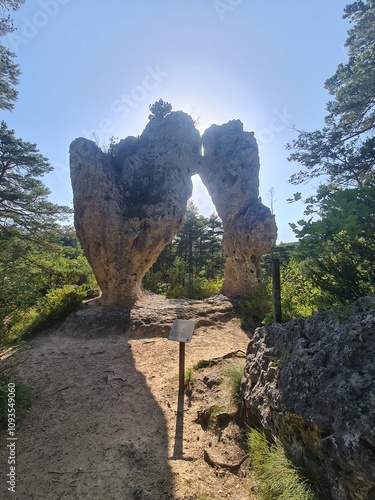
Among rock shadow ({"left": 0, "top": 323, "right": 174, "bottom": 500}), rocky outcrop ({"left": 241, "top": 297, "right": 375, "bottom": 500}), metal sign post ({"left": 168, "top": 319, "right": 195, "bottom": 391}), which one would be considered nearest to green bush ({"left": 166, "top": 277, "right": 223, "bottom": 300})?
rock shadow ({"left": 0, "top": 323, "right": 174, "bottom": 500})

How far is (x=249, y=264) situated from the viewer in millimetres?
11328

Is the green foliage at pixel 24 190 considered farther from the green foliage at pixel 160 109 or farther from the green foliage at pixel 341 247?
the green foliage at pixel 341 247

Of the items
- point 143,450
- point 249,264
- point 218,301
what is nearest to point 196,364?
point 143,450

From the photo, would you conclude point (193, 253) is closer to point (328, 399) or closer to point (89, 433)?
point (89, 433)

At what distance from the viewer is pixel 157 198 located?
11.0 meters

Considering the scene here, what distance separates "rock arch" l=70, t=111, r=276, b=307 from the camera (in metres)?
10.1

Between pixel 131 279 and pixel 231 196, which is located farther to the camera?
pixel 231 196

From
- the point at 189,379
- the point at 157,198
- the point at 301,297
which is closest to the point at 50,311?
the point at 157,198

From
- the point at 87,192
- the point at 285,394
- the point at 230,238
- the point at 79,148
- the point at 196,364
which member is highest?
the point at 79,148

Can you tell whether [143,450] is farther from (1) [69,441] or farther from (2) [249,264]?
(2) [249,264]

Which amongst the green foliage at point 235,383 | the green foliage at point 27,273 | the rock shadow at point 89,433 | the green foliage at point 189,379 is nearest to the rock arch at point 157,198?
the green foliage at point 27,273

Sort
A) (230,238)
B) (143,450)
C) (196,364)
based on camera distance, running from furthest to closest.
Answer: (230,238), (196,364), (143,450)

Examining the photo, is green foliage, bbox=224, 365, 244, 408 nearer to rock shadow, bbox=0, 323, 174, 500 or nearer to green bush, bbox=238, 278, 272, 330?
rock shadow, bbox=0, 323, 174, 500

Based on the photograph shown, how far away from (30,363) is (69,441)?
136 inches
